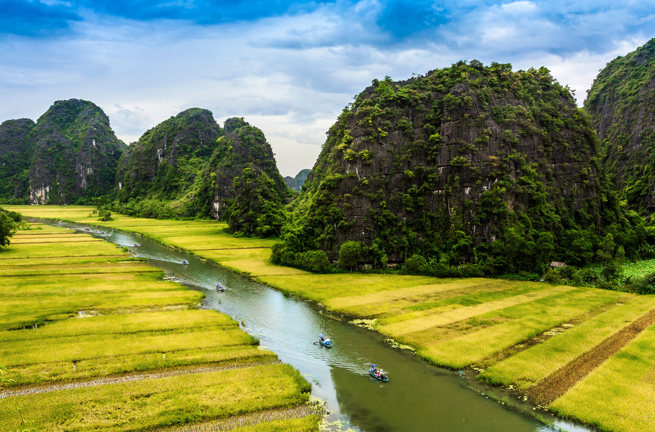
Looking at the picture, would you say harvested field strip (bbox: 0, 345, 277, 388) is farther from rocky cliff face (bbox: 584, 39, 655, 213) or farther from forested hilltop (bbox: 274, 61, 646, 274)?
rocky cliff face (bbox: 584, 39, 655, 213)

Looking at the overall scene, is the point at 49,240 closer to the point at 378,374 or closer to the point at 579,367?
the point at 378,374

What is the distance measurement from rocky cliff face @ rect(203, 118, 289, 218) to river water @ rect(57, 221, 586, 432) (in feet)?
319

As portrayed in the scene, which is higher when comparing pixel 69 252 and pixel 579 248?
pixel 579 248

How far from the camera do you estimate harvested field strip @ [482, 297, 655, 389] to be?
29.8 m

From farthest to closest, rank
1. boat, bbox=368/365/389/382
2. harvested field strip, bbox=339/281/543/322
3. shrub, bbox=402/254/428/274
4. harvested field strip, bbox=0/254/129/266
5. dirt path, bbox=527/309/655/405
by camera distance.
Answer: harvested field strip, bbox=0/254/129/266, shrub, bbox=402/254/428/274, harvested field strip, bbox=339/281/543/322, boat, bbox=368/365/389/382, dirt path, bbox=527/309/655/405

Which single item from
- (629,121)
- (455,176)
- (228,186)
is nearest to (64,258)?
(455,176)

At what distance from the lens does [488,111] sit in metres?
75.3

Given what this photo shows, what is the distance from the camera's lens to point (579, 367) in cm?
3130

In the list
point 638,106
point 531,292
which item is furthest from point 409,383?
point 638,106

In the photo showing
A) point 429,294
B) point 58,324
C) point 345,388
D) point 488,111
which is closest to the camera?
point 345,388

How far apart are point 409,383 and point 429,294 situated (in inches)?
935

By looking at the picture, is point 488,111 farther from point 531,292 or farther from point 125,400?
point 125,400

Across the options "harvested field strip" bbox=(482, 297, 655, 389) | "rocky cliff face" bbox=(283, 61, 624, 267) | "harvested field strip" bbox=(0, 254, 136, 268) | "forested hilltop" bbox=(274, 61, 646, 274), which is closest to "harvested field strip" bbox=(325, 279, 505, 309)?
"forested hilltop" bbox=(274, 61, 646, 274)

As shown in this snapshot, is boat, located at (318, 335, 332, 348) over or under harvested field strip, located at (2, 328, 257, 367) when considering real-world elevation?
over
